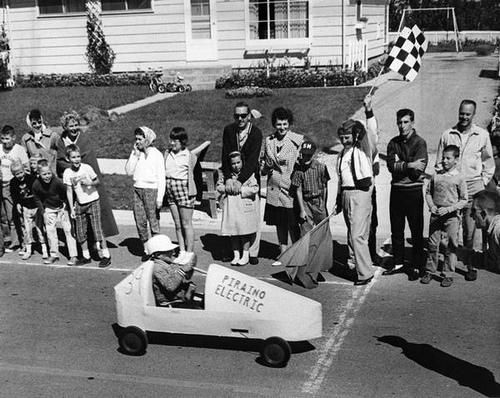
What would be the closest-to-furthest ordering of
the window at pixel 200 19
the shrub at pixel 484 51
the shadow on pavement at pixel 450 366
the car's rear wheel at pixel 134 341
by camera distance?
the shadow on pavement at pixel 450 366 → the car's rear wheel at pixel 134 341 → the window at pixel 200 19 → the shrub at pixel 484 51

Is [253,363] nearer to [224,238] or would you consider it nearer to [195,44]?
[224,238]

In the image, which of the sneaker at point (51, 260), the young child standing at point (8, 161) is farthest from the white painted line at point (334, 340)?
the young child standing at point (8, 161)

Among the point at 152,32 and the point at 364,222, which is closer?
the point at 364,222

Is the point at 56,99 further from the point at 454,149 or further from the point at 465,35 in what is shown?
the point at 465,35

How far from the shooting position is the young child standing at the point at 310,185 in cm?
907

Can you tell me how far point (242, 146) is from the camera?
31.5 ft

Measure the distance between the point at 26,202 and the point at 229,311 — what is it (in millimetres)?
4699

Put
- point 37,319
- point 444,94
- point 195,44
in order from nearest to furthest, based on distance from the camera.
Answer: point 37,319 → point 444,94 → point 195,44

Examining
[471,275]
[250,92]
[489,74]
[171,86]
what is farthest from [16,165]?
[489,74]

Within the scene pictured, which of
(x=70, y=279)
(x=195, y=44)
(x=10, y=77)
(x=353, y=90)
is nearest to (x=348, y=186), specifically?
(x=70, y=279)

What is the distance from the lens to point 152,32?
2531cm

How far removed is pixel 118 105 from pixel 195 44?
4572mm

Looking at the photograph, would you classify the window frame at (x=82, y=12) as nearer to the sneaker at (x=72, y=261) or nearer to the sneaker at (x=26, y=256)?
the sneaker at (x=26, y=256)

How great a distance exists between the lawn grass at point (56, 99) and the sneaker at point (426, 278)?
13.1 m
